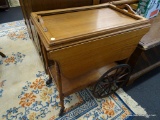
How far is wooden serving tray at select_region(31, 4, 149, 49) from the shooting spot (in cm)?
67

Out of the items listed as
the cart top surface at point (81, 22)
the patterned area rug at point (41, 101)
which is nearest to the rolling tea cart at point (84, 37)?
the cart top surface at point (81, 22)

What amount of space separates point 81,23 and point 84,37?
16 cm

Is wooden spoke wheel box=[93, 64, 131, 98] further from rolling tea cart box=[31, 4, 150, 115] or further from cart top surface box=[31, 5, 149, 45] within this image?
cart top surface box=[31, 5, 149, 45]

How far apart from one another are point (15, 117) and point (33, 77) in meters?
0.44

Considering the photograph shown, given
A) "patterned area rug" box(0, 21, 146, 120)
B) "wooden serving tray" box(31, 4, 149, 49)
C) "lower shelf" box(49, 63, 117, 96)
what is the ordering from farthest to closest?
"patterned area rug" box(0, 21, 146, 120) < "lower shelf" box(49, 63, 117, 96) < "wooden serving tray" box(31, 4, 149, 49)

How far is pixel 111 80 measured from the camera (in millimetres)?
1123

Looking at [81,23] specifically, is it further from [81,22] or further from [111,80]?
[111,80]

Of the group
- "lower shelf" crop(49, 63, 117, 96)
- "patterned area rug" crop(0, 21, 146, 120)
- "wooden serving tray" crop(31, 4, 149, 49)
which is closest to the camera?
"wooden serving tray" crop(31, 4, 149, 49)

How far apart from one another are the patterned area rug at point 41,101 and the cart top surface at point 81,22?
71 centimetres

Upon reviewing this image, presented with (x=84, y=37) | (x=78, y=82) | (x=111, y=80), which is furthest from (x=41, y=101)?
(x=84, y=37)

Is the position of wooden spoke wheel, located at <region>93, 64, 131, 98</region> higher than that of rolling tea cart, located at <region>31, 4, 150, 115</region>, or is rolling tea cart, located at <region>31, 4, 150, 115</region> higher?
rolling tea cart, located at <region>31, 4, 150, 115</region>

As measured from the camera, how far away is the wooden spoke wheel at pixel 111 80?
3.55 ft

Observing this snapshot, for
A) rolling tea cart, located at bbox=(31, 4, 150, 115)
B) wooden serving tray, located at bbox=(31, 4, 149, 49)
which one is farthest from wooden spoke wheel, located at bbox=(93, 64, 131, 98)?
wooden serving tray, located at bbox=(31, 4, 149, 49)

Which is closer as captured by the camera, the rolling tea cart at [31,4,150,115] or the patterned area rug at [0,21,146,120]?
the rolling tea cart at [31,4,150,115]
